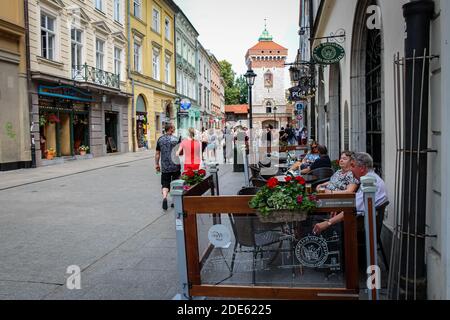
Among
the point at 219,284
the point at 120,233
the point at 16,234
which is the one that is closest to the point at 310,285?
the point at 219,284

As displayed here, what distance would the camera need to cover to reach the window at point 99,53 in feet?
81.2

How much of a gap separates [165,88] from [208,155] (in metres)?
16.6

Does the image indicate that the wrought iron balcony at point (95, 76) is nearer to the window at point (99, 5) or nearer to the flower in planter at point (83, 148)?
the flower in planter at point (83, 148)

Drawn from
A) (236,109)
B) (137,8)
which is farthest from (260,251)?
(236,109)

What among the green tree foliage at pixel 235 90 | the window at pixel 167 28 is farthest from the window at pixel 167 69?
the green tree foliage at pixel 235 90

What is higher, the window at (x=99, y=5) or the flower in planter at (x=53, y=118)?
the window at (x=99, y=5)

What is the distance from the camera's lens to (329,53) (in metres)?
9.41

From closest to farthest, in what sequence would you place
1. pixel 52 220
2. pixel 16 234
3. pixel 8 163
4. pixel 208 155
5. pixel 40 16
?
pixel 16 234
pixel 52 220
pixel 8 163
pixel 40 16
pixel 208 155

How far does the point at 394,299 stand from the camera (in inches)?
144

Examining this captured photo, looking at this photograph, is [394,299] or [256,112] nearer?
[394,299]

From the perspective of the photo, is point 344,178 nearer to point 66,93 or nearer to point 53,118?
point 53,118

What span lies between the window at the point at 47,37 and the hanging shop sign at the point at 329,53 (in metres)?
14.0

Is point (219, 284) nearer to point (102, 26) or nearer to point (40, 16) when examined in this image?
point (40, 16)

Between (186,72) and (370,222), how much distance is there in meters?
44.9
